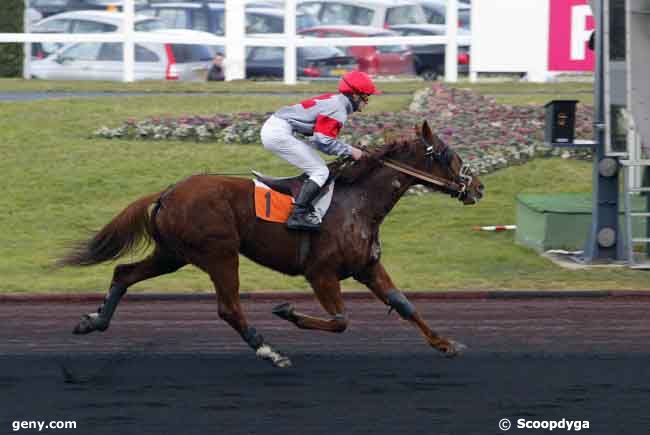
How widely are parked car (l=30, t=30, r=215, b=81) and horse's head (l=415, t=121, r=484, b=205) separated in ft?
51.1

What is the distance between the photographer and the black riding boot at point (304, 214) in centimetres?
1008

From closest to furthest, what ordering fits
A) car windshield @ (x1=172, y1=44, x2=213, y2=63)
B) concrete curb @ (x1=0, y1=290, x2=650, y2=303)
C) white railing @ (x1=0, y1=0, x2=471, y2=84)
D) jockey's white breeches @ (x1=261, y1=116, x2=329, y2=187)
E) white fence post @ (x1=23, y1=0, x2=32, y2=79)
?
jockey's white breeches @ (x1=261, y1=116, x2=329, y2=187) < concrete curb @ (x1=0, y1=290, x2=650, y2=303) < white railing @ (x1=0, y1=0, x2=471, y2=84) < white fence post @ (x1=23, y1=0, x2=32, y2=79) < car windshield @ (x1=172, y1=44, x2=213, y2=63)

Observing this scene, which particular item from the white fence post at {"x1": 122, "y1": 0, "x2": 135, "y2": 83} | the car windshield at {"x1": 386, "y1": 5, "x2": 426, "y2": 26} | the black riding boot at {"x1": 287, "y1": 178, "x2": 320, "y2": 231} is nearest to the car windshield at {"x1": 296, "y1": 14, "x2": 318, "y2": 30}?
the car windshield at {"x1": 386, "y1": 5, "x2": 426, "y2": 26}

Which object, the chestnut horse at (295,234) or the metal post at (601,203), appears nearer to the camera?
the chestnut horse at (295,234)

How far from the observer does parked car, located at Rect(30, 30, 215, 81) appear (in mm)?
25641

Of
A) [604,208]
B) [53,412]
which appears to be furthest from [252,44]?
[53,412]

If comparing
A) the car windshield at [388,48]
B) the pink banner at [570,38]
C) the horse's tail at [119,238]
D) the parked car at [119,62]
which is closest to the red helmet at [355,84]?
the horse's tail at [119,238]

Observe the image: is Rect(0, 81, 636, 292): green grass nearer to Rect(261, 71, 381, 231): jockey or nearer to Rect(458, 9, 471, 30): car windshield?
Rect(261, 71, 381, 231): jockey

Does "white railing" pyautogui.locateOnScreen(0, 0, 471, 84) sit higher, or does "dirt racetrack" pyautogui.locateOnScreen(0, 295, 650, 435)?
"white railing" pyautogui.locateOnScreen(0, 0, 471, 84)

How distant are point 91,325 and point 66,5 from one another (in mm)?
27289

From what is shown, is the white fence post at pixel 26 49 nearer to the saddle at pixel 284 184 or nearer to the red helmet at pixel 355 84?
the saddle at pixel 284 184

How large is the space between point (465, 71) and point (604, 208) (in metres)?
15.1

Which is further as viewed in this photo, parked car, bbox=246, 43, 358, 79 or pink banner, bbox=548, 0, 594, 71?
parked car, bbox=246, 43, 358, 79

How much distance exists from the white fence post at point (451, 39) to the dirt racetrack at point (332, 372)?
11579 millimetres
